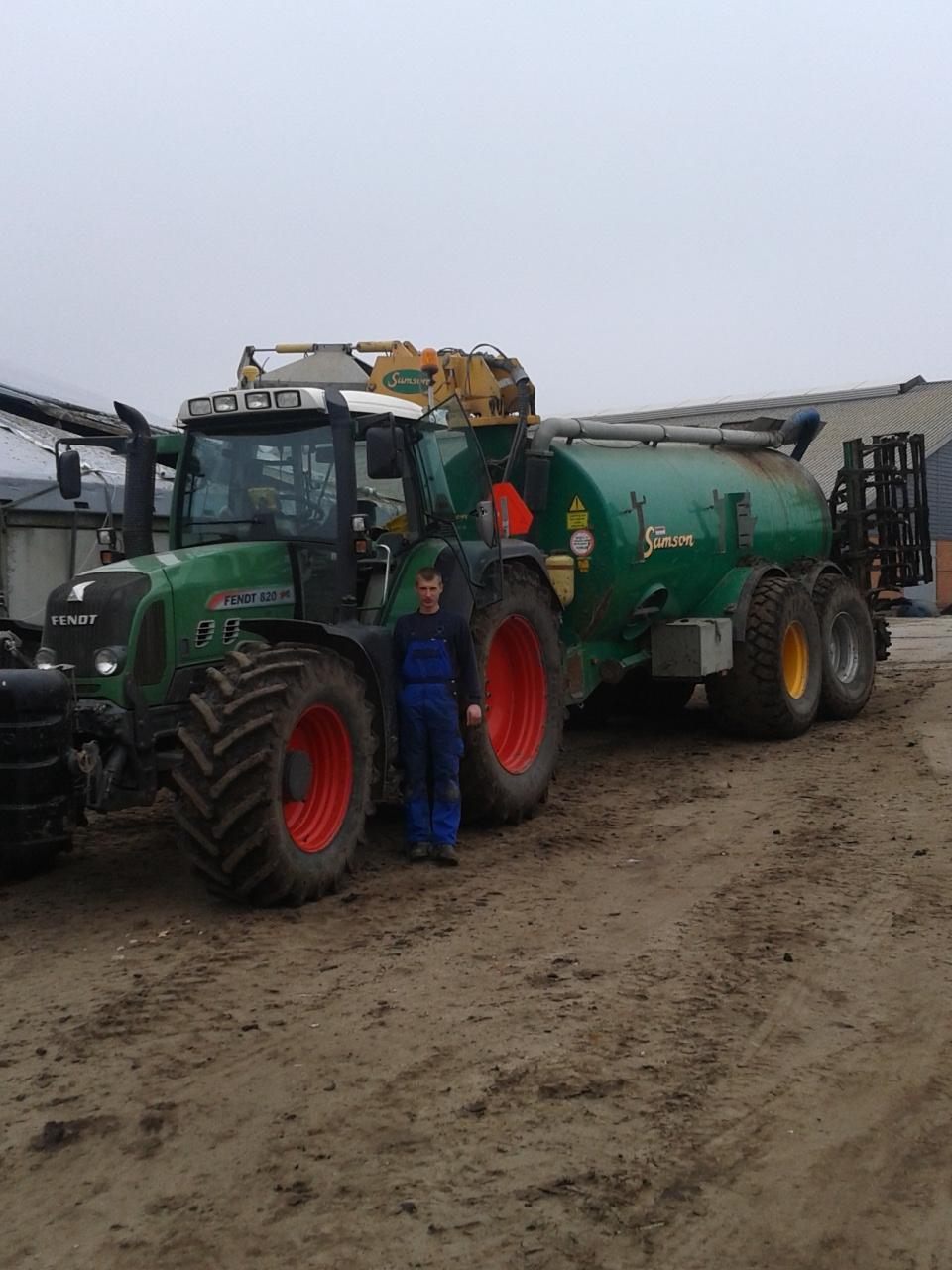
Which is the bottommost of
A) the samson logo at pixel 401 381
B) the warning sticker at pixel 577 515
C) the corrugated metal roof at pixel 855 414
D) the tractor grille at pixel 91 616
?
the tractor grille at pixel 91 616

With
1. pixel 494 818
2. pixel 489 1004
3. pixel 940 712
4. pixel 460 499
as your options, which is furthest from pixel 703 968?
pixel 940 712

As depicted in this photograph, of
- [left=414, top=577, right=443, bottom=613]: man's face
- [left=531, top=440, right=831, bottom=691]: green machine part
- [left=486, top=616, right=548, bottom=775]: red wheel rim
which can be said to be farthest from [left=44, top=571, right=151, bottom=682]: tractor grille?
[left=531, top=440, right=831, bottom=691]: green machine part

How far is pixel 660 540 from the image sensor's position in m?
10.0

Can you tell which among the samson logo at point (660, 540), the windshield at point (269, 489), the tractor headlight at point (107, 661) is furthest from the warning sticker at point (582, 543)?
the tractor headlight at point (107, 661)

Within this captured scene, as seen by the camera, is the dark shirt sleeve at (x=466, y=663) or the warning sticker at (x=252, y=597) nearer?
the warning sticker at (x=252, y=597)

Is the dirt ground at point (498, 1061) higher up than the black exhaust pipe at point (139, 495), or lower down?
lower down

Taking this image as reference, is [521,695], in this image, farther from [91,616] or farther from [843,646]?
[843,646]

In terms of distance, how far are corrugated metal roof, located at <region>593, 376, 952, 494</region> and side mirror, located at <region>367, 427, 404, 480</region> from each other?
2903cm

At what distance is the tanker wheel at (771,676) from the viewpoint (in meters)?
10.7

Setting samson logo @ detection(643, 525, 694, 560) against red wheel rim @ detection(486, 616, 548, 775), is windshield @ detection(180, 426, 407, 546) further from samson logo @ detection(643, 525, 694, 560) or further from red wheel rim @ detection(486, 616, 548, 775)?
samson logo @ detection(643, 525, 694, 560)

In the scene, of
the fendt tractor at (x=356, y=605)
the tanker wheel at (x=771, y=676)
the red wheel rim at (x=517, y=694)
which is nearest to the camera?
the fendt tractor at (x=356, y=605)

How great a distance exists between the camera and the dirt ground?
3434 mm

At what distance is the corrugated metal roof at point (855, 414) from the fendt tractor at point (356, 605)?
82.6 feet

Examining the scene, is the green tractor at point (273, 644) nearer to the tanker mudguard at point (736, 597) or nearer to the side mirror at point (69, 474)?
the side mirror at point (69, 474)
